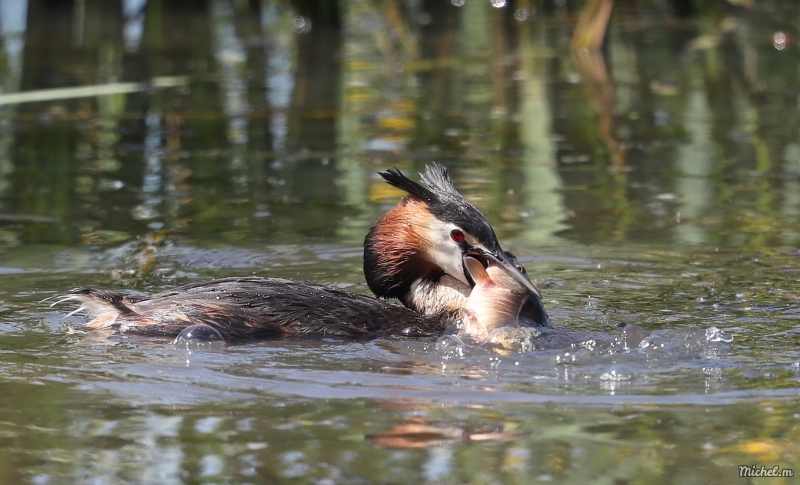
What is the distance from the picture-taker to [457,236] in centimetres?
536

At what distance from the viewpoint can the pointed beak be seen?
4898 mm

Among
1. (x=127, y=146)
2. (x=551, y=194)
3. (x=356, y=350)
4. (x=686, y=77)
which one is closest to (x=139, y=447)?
(x=356, y=350)

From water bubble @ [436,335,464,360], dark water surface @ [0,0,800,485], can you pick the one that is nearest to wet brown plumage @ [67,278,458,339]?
dark water surface @ [0,0,800,485]

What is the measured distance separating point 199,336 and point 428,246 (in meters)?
1.07

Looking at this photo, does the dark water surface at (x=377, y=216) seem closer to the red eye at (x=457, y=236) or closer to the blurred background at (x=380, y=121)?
the blurred background at (x=380, y=121)

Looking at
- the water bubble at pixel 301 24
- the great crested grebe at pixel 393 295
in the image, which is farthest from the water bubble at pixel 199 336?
the water bubble at pixel 301 24

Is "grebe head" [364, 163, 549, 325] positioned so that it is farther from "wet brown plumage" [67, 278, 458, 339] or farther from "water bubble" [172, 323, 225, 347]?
"water bubble" [172, 323, 225, 347]

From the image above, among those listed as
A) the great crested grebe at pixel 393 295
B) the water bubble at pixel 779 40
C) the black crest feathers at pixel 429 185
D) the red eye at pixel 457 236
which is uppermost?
the water bubble at pixel 779 40

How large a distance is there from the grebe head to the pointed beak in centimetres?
1

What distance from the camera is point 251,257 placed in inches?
256

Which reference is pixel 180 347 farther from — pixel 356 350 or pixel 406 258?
pixel 406 258

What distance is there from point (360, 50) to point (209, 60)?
1.81 meters

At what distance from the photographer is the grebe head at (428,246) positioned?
533cm

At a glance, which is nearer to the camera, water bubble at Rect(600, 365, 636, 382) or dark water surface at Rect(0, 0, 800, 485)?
dark water surface at Rect(0, 0, 800, 485)
